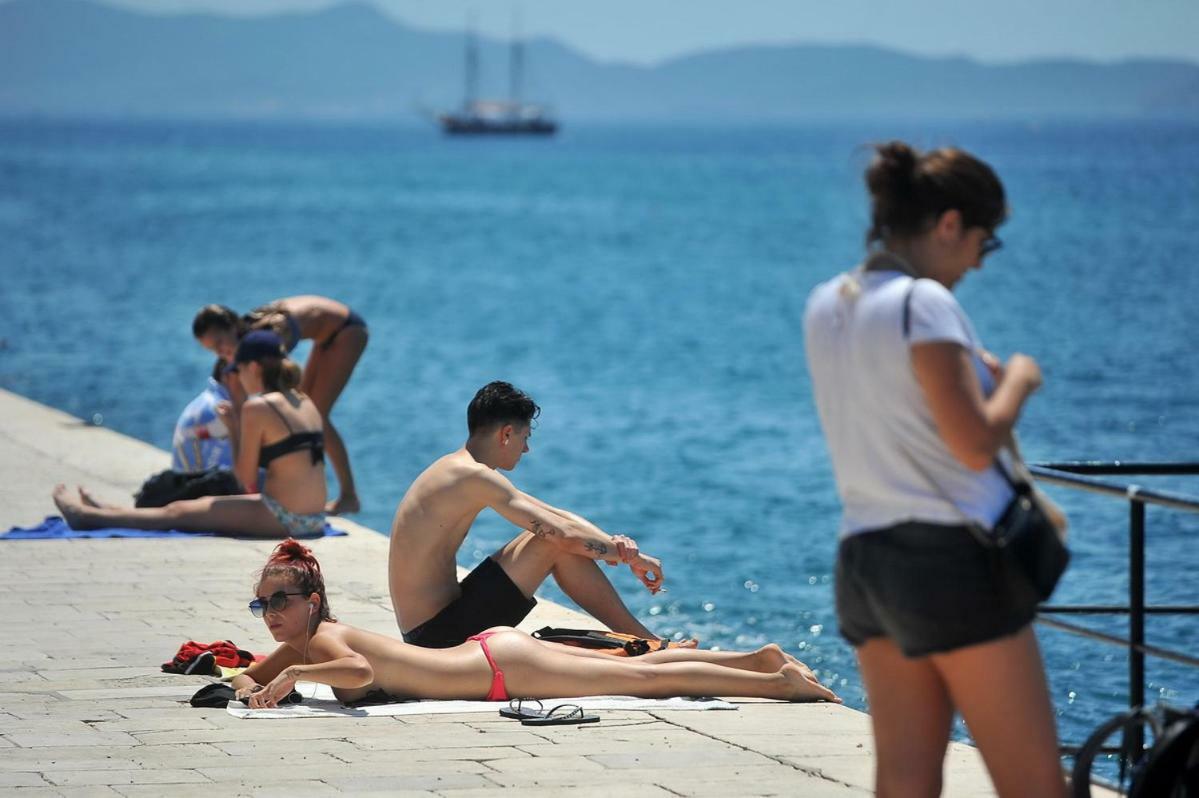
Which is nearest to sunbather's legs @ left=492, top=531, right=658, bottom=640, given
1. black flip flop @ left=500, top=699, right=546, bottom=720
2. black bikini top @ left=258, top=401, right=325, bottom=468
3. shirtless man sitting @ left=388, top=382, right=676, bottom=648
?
shirtless man sitting @ left=388, top=382, right=676, bottom=648

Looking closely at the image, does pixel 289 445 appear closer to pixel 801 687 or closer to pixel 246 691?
pixel 246 691

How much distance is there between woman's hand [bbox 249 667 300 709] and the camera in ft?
19.2

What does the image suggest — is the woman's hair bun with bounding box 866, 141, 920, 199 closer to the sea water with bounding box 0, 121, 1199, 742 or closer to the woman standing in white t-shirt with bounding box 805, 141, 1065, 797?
the woman standing in white t-shirt with bounding box 805, 141, 1065, 797

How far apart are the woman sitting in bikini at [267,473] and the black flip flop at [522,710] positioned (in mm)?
3666

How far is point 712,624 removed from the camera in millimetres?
11641

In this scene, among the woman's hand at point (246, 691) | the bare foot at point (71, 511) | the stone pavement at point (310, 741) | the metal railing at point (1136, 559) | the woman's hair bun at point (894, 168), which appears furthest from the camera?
the bare foot at point (71, 511)

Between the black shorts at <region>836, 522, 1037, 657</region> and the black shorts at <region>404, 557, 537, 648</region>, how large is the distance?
3188mm

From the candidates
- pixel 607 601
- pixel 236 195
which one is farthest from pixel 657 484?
pixel 236 195

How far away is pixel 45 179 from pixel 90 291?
194 ft

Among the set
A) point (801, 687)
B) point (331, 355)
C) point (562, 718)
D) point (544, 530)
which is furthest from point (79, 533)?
point (801, 687)

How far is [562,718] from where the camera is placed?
19.0 ft

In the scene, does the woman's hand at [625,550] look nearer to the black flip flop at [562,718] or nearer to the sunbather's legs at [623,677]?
the sunbather's legs at [623,677]

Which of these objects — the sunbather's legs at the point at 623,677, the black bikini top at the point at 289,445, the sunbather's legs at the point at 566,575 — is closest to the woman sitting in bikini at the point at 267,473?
the black bikini top at the point at 289,445

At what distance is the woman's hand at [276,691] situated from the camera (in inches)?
231
